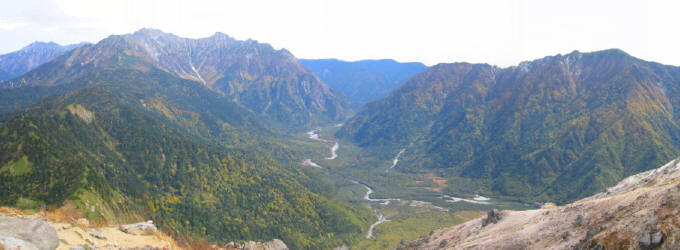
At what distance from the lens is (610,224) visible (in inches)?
1459

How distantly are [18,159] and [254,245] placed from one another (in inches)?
4079

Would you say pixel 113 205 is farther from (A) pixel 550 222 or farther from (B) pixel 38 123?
(A) pixel 550 222

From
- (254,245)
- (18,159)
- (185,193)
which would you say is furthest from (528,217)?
(185,193)

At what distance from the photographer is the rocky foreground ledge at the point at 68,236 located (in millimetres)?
30641

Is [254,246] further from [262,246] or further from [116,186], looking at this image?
[116,186]

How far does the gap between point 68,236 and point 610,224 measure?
5166 cm

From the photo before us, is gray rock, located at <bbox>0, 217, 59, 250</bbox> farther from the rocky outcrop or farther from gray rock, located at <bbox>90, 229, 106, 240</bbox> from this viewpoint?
the rocky outcrop

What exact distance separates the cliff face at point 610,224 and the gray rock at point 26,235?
4664cm

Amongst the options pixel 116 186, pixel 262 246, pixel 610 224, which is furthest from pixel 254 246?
pixel 116 186

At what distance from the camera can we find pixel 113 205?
11581 cm

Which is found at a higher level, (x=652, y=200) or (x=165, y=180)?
(x=652, y=200)

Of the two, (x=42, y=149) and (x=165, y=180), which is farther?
(x=165, y=180)

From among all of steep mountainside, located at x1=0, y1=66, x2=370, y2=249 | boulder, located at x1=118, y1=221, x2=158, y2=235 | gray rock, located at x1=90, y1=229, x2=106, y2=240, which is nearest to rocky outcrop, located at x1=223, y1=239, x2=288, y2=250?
boulder, located at x1=118, y1=221, x2=158, y2=235

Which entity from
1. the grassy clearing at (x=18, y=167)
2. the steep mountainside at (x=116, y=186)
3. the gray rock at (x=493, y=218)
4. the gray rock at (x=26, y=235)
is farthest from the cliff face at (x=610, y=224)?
the grassy clearing at (x=18, y=167)
